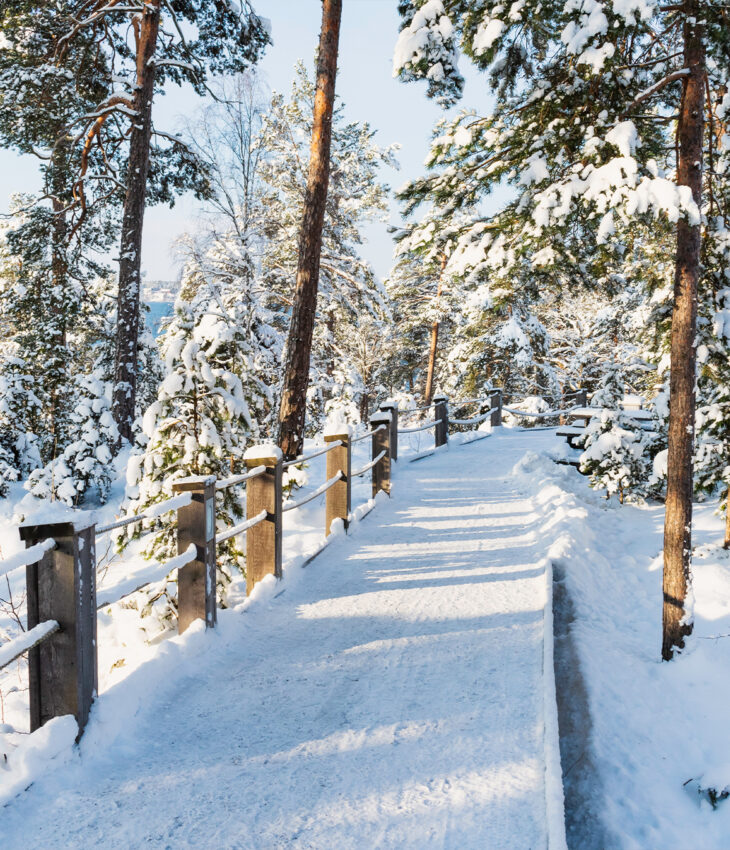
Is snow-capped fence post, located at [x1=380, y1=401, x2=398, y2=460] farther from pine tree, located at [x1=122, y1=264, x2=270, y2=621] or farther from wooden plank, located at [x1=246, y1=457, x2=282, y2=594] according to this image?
wooden plank, located at [x1=246, y1=457, x2=282, y2=594]

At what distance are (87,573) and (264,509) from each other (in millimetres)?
2390

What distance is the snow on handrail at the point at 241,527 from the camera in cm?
461

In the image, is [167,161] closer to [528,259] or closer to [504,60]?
[504,60]

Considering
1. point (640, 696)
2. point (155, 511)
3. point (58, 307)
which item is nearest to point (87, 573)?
point (155, 511)

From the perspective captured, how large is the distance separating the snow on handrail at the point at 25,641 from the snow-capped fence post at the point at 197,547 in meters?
1.32

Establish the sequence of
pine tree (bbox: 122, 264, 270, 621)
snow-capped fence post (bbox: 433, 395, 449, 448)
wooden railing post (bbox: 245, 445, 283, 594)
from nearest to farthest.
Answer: wooden railing post (bbox: 245, 445, 283, 594)
pine tree (bbox: 122, 264, 270, 621)
snow-capped fence post (bbox: 433, 395, 449, 448)

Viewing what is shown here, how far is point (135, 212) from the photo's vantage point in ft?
36.6

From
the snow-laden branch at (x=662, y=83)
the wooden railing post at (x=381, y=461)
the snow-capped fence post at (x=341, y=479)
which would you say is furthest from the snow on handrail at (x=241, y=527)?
the snow-laden branch at (x=662, y=83)

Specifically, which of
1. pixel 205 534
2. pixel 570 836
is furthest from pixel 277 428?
pixel 570 836

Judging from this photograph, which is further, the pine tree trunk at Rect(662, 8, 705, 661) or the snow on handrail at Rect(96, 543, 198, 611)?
the pine tree trunk at Rect(662, 8, 705, 661)

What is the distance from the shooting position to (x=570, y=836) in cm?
304

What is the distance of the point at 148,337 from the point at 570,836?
1580cm

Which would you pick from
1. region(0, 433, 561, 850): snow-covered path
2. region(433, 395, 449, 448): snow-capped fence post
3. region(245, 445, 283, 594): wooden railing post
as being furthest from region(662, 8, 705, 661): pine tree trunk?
region(433, 395, 449, 448): snow-capped fence post

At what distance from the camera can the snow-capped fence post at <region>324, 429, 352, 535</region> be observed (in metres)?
7.29
